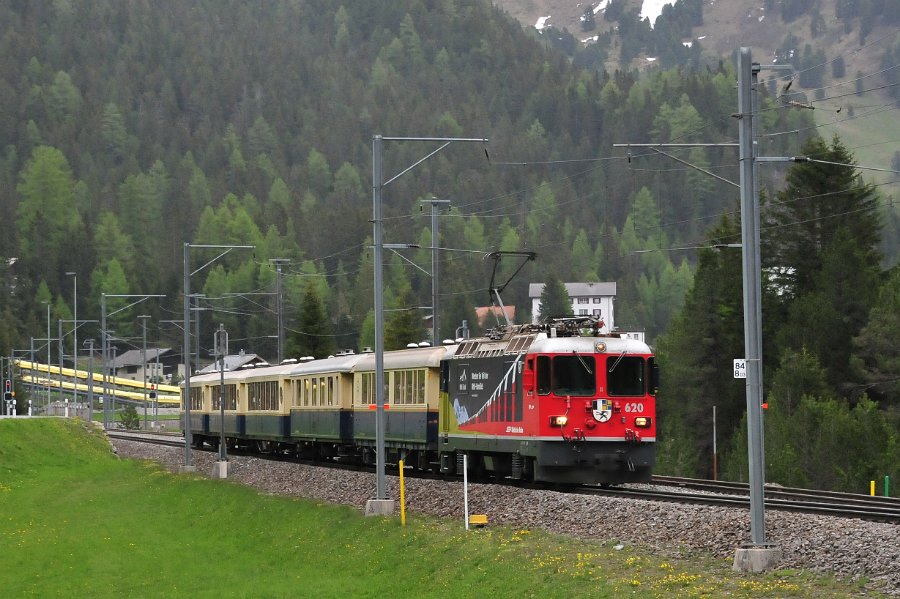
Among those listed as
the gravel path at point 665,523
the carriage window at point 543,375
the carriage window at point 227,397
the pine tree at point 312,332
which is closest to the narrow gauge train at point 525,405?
the carriage window at point 543,375

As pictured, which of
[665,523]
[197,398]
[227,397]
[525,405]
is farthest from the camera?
[197,398]

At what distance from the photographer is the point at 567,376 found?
33.6m

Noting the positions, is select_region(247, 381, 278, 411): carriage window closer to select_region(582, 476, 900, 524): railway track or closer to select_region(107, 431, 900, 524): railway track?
select_region(107, 431, 900, 524): railway track

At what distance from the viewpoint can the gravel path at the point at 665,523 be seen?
19938mm

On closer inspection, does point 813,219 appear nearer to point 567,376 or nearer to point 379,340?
point 567,376

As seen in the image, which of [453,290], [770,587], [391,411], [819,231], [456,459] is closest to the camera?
[770,587]

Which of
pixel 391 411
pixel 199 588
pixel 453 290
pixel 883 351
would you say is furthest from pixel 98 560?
pixel 453 290

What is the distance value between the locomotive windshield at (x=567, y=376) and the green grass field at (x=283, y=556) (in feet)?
13.4

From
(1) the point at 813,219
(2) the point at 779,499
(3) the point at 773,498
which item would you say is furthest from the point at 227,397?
(2) the point at 779,499

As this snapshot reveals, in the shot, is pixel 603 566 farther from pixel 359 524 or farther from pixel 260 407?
pixel 260 407

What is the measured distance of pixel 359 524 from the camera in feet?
108

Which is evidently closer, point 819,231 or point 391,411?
point 391,411

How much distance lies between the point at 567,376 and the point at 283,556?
22.9ft

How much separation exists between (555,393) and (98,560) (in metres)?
10.4
